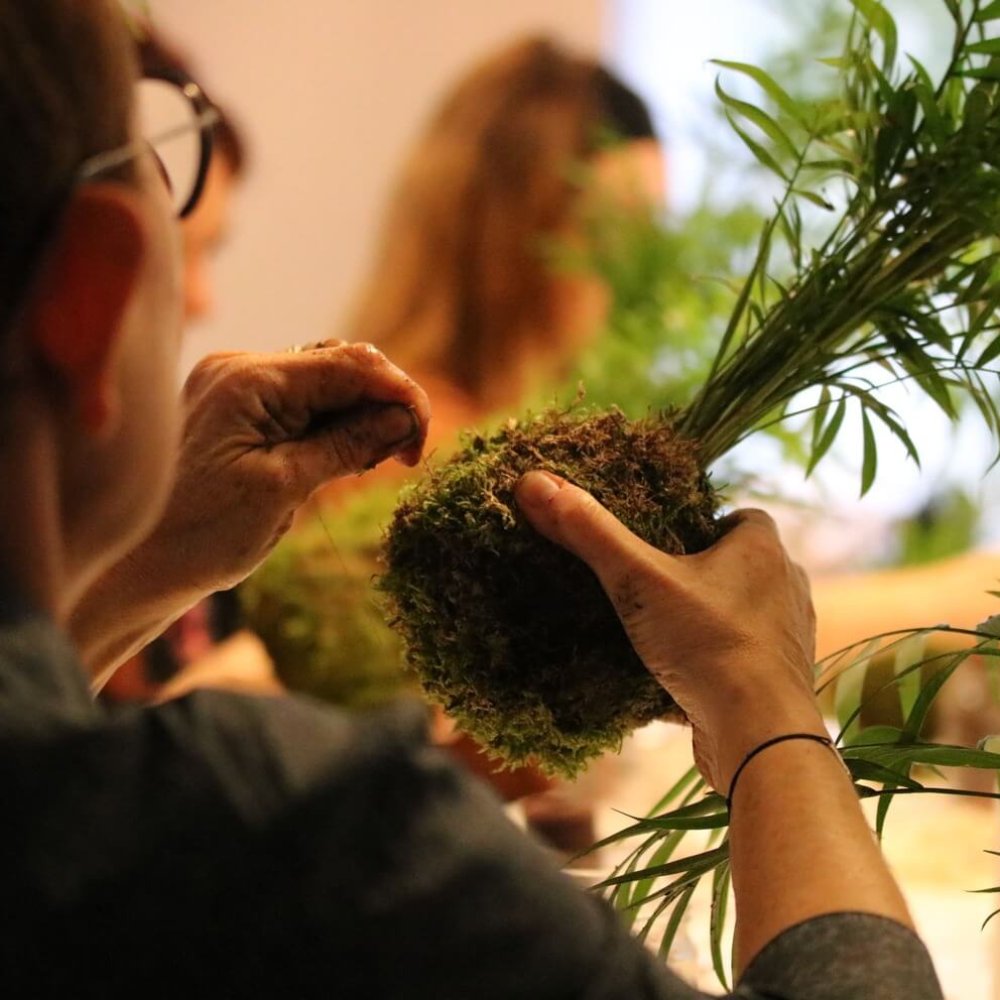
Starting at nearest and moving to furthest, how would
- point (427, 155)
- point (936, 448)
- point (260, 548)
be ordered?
point (260, 548) < point (936, 448) < point (427, 155)

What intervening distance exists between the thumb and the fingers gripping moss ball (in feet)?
0.07

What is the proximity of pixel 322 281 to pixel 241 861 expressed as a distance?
2886mm

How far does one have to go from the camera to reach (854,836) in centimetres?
60

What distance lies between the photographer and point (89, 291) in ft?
1.65

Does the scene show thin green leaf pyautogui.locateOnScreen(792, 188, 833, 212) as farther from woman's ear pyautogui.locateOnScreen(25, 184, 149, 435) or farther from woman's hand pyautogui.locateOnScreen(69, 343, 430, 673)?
woman's ear pyautogui.locateOnScreen(25, 184, 149, 435)

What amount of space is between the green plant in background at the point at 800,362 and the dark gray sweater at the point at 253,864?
0.32 meters

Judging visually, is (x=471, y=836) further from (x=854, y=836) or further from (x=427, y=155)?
(x=427, y=155)

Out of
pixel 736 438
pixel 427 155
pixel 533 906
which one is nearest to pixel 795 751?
pixel 533 906

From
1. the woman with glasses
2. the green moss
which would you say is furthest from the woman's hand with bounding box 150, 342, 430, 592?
the green moss

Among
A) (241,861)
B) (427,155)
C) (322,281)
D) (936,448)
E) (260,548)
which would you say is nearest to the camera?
(241,861)

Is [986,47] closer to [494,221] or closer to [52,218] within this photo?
[52,218]

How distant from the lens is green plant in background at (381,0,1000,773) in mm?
795

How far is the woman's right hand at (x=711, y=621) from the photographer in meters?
0.68

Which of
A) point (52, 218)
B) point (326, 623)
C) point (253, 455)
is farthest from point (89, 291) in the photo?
point (326, 623)
